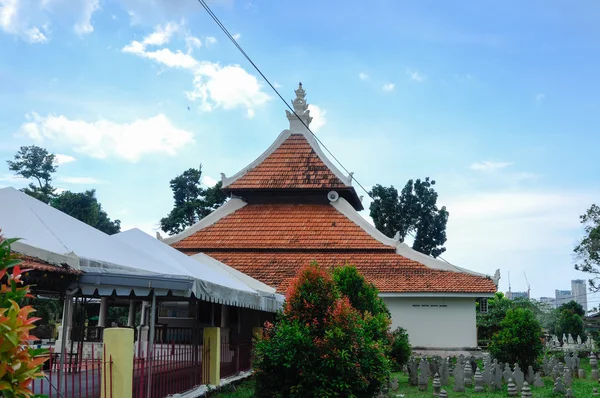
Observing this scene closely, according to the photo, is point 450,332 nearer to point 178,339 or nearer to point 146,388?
point 178,339

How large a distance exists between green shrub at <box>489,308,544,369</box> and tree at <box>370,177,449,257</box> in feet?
53.2

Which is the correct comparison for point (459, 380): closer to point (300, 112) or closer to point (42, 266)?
point (42, 266)

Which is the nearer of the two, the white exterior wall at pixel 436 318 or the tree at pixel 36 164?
the white exterior wall at pixel 436 318

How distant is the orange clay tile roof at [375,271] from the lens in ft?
70.7

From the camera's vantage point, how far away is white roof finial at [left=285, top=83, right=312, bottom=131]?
90.2 ft

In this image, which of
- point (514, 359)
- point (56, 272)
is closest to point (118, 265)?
point (56, 272)

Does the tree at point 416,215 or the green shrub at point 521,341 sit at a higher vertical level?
the tree at point 416,215

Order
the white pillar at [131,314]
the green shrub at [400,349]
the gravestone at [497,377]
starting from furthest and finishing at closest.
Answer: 1. the white pillar at [131,314]
2. the green shrub at [400,349]
3. the gravestone at [497,377]

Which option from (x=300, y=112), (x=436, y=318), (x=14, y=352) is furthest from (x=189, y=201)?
(x=14, y=352)

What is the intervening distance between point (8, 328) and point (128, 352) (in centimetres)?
523

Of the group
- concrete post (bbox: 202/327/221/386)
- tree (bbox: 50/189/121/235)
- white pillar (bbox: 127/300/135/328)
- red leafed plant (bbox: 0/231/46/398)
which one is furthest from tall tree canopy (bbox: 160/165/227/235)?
red leafed plant (bbox: 0/231/46/398)

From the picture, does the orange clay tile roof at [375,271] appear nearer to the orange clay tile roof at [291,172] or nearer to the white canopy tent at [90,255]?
the orange clay tile roof at [291,172]

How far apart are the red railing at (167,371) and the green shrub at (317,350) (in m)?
1.46

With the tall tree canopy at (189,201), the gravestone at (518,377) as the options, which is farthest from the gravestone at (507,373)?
the tall tree canopy at (189,201)
